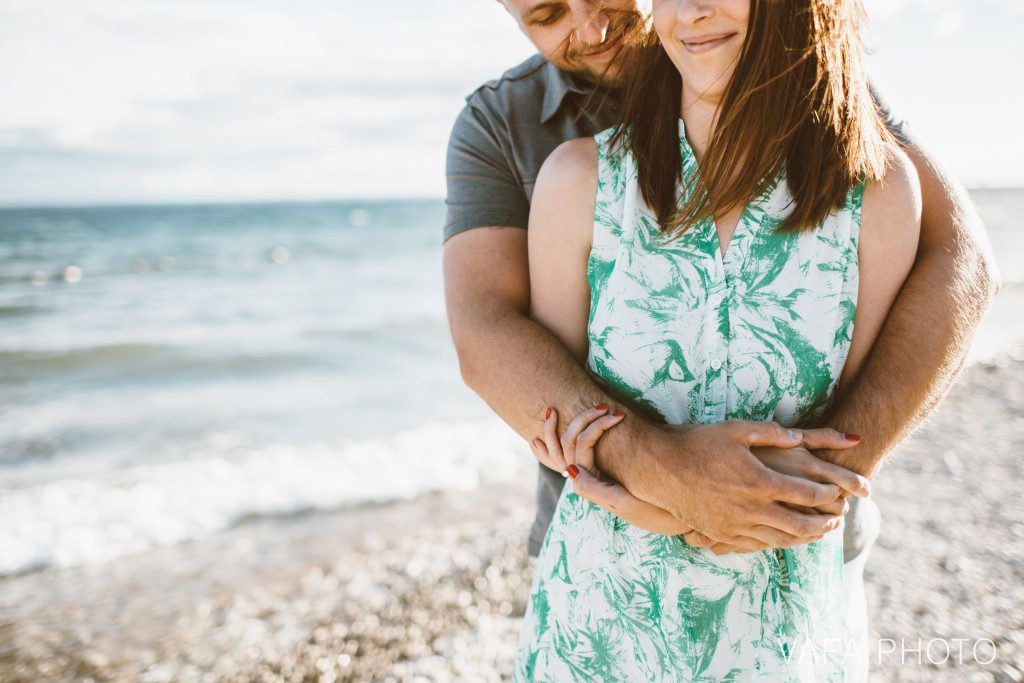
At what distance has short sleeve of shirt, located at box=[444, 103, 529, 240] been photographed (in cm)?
197

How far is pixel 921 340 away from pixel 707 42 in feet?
2.60

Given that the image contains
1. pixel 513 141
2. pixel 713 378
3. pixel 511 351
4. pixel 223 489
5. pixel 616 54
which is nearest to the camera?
pixel 713 378

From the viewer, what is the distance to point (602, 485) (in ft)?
4.51

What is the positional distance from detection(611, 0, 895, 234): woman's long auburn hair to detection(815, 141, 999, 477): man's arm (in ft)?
0.81

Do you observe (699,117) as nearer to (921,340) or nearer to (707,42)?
(707,42)

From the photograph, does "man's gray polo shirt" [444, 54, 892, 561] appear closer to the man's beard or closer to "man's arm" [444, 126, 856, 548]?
the man's beard

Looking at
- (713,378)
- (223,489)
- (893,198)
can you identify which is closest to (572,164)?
(713,378)

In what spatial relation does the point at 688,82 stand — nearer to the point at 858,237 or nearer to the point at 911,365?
the point at 858,237

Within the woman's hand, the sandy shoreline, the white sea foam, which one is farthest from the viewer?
the white sea foam

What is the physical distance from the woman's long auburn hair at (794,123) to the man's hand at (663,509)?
1.48 ft

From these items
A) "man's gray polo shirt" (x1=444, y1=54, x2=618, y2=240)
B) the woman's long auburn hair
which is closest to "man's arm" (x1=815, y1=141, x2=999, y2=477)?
the woman's long auburn hair

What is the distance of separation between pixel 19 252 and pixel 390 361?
70.0 feet

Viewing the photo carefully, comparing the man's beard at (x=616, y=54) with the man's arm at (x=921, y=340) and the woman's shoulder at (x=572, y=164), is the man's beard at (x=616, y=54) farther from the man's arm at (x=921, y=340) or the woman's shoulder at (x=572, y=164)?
the man's arm at (x=921, y=340)

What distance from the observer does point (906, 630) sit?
3.19 meters
